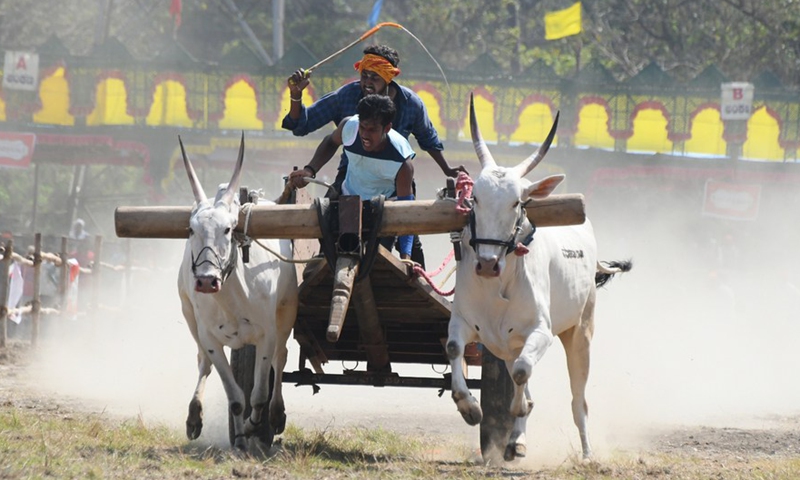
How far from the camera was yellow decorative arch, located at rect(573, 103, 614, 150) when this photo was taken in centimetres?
2116

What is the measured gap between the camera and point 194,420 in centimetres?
743

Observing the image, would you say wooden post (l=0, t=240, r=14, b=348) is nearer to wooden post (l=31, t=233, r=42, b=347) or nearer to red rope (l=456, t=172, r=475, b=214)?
wooden post (l=31, t=233, r=42, b=347)

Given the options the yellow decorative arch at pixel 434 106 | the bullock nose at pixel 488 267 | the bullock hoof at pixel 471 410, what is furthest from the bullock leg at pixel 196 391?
the yellow decorative arch at pixel 434 106

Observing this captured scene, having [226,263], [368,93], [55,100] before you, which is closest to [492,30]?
[55,100]

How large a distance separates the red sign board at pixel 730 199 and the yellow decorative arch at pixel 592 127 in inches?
79.3

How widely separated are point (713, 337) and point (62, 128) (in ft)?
37.0

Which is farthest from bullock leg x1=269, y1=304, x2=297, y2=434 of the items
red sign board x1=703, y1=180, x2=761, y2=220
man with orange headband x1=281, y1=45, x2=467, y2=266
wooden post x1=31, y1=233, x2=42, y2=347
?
red sign board x1=703, y1=180, x2=761, y2=220

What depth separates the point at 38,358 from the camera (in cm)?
1389

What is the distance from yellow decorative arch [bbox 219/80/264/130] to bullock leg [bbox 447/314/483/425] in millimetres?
14308

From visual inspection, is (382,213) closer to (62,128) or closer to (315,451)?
(315,451)

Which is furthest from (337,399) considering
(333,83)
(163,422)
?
(333,83)

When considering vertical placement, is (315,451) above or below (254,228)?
below

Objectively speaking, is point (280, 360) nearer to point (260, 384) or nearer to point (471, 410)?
point (260, 384)

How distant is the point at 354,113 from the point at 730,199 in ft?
47.8
